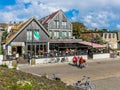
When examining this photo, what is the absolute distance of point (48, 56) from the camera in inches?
1598

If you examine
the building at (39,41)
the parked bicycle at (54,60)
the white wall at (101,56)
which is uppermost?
the building at (39,41)

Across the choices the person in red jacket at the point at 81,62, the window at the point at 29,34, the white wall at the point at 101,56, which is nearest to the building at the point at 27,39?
the window at the point at 29,34

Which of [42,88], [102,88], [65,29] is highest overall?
[65,29]

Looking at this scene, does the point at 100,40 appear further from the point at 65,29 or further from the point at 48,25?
the point at 48,25

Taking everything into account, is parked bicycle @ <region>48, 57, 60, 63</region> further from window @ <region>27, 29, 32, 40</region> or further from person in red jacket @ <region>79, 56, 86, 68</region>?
window @ <region>27, 29, 32, 40</region>

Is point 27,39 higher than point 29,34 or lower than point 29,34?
lower

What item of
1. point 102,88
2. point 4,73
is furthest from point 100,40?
point 4,73

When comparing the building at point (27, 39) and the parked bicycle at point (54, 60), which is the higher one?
the building at point (27, 39)

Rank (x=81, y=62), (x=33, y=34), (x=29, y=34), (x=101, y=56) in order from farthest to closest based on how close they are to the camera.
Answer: (x=101, y=56) < (x=33, y=34) < (x=29, y=34) < (x=81, y=62)

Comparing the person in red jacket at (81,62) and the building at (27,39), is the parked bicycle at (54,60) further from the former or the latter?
the person in red jacket at (81,62)

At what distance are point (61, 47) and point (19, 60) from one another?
15628 mm

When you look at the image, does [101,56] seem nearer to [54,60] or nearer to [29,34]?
[54,60]

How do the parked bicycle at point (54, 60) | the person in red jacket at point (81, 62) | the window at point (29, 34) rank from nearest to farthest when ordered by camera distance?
1. the person in red jacket at point (81, 62)
2. the parked bicycle at point (54, 60)
3. the window at point (29, 34)

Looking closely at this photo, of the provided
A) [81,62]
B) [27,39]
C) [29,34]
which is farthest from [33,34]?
[81,62]
